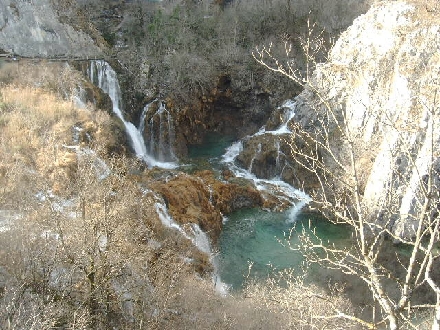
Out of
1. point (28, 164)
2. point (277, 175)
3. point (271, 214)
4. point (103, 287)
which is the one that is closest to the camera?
point (103, 287)

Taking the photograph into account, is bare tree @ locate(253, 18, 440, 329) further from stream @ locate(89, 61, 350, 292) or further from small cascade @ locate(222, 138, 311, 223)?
small cascade @ locate(222, 138, 311, 223)

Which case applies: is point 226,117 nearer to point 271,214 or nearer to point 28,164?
point 271,214

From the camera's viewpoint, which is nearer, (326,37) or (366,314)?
(366,314)

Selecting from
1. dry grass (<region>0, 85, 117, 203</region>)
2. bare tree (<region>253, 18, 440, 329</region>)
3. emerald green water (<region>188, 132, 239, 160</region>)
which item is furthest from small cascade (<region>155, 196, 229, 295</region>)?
emerald green water (<region>188, 132, 239, 160</region>)

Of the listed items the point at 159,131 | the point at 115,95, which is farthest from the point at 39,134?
the point at 159,131

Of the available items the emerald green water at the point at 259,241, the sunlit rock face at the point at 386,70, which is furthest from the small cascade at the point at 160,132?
the sunlit rock face at the point at 386,70

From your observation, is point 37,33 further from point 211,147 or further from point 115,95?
point 211,147

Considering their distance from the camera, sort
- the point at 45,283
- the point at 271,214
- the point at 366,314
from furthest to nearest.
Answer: the point at 271,214 → the point at 366,314 → the point at 45,283

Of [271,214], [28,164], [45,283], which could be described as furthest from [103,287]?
[271,214]
